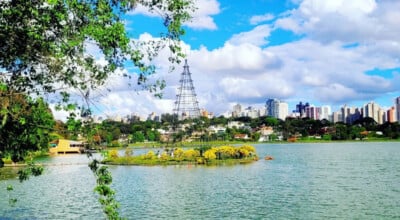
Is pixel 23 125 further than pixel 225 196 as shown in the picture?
No

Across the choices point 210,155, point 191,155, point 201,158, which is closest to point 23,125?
point 210,155

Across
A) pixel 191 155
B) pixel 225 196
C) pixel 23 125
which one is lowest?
pixel 225 196

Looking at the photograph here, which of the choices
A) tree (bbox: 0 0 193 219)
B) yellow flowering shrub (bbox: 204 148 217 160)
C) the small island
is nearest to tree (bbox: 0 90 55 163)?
tree (bbox: 0 0 193 219)

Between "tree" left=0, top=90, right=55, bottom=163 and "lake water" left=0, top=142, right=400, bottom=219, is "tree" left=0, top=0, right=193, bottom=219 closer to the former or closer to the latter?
"tree" left=0, top=90, right=55, bottom=163

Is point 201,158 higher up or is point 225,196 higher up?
point 201,158

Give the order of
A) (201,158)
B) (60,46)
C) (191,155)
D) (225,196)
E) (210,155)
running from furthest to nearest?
(191,155)
(201,158)
(210,155)
(225,196)
(60,46)

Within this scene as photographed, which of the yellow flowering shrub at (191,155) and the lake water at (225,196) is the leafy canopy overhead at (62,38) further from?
the yellow flowering shrub at (191,155)

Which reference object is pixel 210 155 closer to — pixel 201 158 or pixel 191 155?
pixel 201 158

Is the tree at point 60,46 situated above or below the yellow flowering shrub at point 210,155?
above

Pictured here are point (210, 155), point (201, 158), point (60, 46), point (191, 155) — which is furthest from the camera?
point (191, 155)

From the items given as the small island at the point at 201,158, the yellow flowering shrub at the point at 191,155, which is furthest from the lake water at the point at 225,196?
the yellow flowering shrub at the point at 191,155

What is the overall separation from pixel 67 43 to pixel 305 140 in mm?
151203

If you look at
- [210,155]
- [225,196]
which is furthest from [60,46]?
[210,155]

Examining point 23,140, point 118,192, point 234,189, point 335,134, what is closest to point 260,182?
point 234,189
